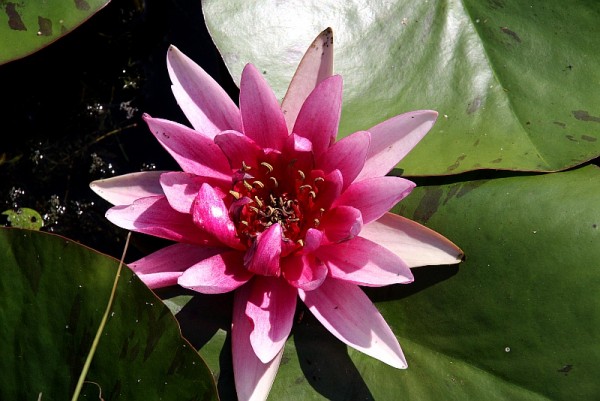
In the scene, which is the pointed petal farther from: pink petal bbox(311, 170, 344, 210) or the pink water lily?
pink petal bbox(311, 170, 344, 210)

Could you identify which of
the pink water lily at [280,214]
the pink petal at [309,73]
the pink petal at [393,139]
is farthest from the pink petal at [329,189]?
the pink petal at [309,73]

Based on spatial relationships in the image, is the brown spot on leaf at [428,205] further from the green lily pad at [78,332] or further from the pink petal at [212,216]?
the green lily pad at [78,332]

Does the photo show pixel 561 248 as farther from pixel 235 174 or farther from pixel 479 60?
pixel 235 174

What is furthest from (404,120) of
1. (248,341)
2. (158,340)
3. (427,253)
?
(158,340)

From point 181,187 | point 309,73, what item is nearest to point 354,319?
point 181,187

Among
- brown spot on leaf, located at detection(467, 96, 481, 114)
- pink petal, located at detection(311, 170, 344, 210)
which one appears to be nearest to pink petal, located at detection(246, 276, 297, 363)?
pink petal, located at detection(311, 170, 344, 210)

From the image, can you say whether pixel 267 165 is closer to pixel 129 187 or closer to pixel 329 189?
pixel 329 189

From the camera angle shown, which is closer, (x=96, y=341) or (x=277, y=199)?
(x=96, y=341)
